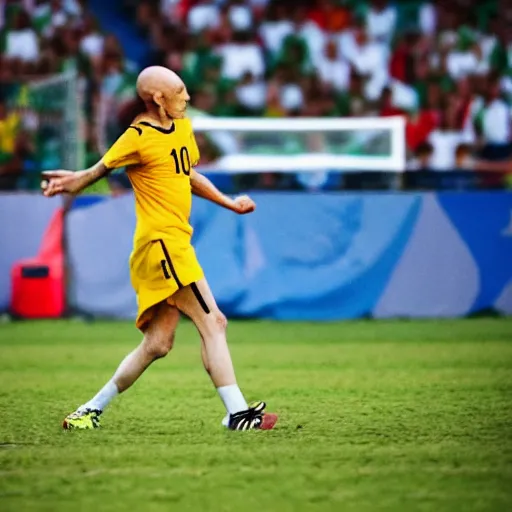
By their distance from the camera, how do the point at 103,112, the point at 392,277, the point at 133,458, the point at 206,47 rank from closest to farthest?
the point at 133,458
the point at 392,277
the point at 103,112
the point at 206,47

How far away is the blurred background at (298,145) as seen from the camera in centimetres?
1557

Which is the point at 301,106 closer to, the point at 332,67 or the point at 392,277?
the point at 332,67

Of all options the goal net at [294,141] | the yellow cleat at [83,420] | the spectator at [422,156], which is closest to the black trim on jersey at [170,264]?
the yellow cleat at [83,420]

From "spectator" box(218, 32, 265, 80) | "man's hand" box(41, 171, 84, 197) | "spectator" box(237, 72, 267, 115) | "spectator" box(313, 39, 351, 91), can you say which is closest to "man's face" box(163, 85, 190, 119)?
"man's hand" box(41, 171, 84, 197)

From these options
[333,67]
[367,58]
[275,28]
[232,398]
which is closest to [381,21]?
[367,58]

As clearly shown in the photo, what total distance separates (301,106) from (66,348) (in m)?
8.54

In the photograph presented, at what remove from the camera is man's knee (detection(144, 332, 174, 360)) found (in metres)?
7.73

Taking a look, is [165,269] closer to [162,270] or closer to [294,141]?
[162,270]

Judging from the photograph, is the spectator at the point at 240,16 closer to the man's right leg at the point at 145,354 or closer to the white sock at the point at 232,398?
the man's right leg at the point at 145,354

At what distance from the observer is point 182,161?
25.3 ft

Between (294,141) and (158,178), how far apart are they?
384 inches

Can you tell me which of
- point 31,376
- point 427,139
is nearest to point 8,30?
point 427,139

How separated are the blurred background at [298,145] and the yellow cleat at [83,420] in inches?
299

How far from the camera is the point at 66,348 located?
1282cm
